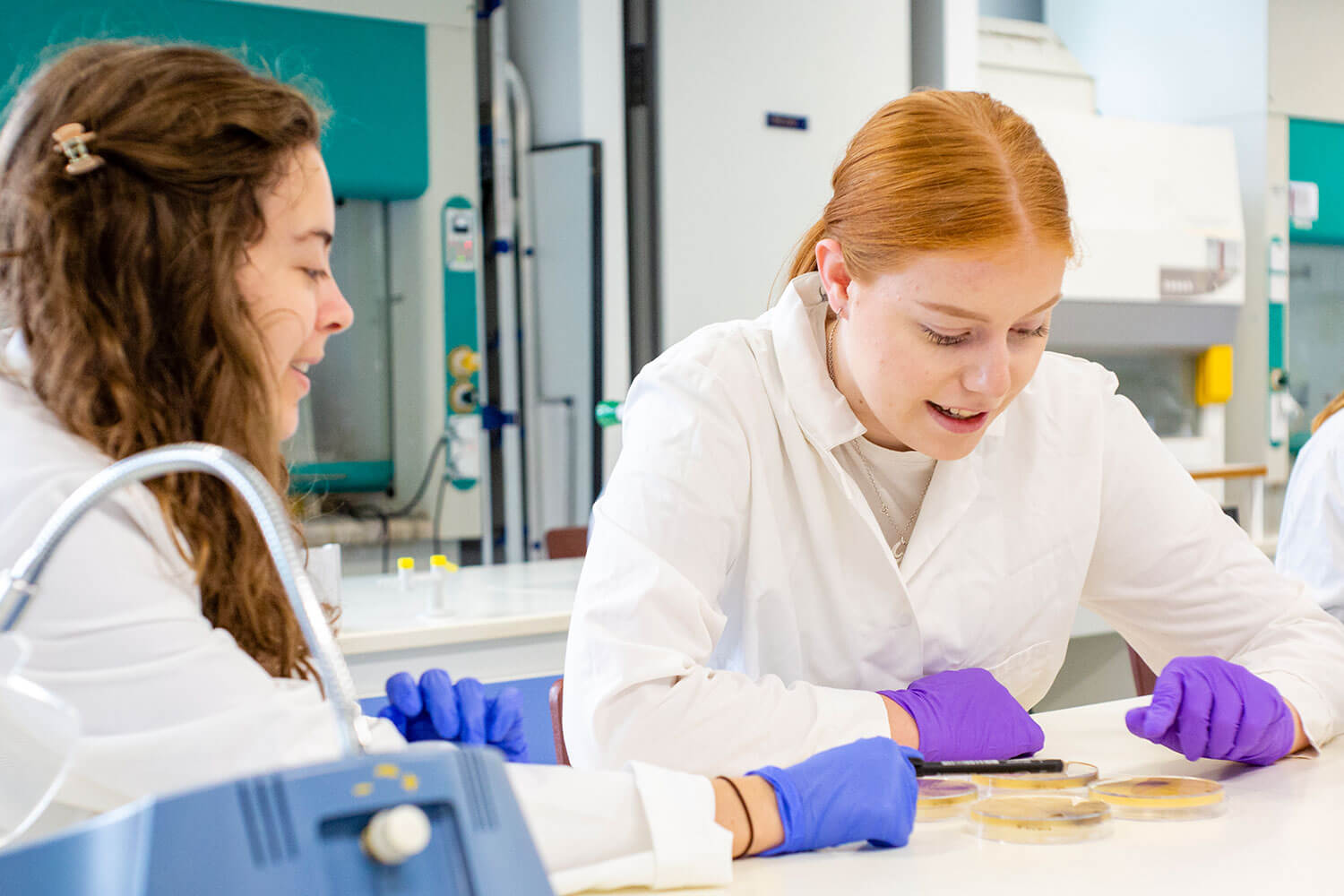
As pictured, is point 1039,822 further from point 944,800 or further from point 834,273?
point 834,273

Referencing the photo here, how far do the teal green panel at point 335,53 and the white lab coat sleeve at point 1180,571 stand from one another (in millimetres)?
2287

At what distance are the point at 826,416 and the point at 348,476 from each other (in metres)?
2.35

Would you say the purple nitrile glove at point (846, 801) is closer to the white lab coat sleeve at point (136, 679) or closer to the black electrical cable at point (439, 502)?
the white lab coat sleeve at point (136, 679)

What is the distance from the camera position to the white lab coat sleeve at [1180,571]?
1480 mm

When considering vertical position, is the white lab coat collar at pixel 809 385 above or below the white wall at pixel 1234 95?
below

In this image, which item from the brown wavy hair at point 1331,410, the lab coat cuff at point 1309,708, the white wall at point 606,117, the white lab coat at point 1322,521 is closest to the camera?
the lab coat cuff at point 1309,708

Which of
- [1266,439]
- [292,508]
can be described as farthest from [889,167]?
[1266,439]

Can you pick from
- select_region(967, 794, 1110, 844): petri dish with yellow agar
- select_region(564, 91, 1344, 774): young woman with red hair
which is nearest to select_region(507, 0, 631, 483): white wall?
select_region(564, 91, 1344, 774): young woman with red hair

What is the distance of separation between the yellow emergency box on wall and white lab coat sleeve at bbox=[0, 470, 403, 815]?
4102mm

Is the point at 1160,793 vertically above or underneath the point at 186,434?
underneath

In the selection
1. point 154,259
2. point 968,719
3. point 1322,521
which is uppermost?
point 154,259

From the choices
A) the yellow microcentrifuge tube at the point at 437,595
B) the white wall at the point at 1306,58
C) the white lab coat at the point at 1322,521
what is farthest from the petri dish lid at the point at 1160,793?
the white wall at the point at 1306,58

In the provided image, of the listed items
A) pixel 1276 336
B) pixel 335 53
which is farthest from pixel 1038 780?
pixel 1276 336

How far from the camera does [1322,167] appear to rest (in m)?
4.81
